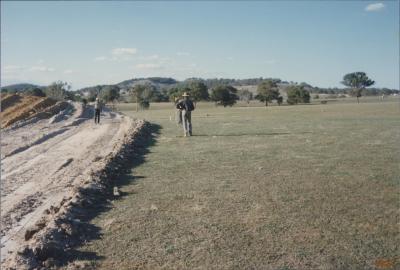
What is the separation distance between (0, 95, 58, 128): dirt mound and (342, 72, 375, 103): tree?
254 ft

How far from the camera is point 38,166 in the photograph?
16281 millimetres

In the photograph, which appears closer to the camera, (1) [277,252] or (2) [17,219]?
(1) [277,252]

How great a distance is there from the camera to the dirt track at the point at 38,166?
9539 mm

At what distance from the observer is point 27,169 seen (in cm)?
1580

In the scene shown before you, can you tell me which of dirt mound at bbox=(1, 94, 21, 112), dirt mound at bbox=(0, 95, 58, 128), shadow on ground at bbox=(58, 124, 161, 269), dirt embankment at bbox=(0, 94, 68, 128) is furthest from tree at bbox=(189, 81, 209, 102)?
shadow on ground at bbox=(58, 124, 161, 269)

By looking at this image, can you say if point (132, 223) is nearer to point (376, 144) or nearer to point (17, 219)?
point (17, 219)

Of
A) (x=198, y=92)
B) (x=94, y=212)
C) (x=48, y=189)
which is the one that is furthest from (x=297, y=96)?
(x=94, y=212)

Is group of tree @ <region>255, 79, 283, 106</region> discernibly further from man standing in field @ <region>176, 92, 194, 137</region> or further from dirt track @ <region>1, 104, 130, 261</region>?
man standing in field @ <region>176, 92, 194, 137</region>

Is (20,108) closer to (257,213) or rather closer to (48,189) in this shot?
(48,189)

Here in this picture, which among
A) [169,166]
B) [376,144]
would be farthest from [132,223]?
[376,144]

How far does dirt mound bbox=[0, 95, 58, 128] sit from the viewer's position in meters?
36.8

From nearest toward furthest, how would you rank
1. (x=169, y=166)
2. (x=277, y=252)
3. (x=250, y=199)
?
(x=277, y=252), (x=250, y=199), (x=169, y=166)

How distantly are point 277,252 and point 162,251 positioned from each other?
170 centimetres

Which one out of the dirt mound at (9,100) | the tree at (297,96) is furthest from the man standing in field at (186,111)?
the tree at (297,96)
